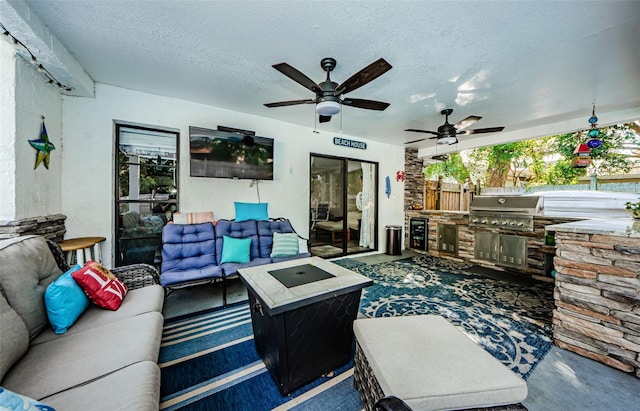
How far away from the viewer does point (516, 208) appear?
3959 mm

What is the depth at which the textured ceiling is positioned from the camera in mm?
1741

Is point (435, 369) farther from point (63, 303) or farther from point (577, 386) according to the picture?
point (63, 303)

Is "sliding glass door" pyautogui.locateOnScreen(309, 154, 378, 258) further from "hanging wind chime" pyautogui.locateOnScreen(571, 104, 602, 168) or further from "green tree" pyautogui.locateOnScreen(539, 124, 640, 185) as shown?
"green tree" pyautogui.locateOnScreen(539, 124, 640, 185)

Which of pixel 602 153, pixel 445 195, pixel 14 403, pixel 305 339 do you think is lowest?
pixel 305 339

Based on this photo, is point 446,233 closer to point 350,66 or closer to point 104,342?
point 350,66

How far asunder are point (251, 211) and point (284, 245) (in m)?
0.82

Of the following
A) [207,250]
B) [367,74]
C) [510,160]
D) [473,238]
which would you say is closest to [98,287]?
[207,250]

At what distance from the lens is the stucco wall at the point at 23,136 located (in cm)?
197

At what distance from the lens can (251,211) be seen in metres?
3.62

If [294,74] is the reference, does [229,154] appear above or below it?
below

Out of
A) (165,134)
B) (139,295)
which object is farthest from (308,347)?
(165,134)

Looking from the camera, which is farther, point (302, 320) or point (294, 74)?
point (294, 74)

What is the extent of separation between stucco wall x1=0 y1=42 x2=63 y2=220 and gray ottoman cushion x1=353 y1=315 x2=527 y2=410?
3.09 m

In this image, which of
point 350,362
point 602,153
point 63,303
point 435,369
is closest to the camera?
point 435,369
